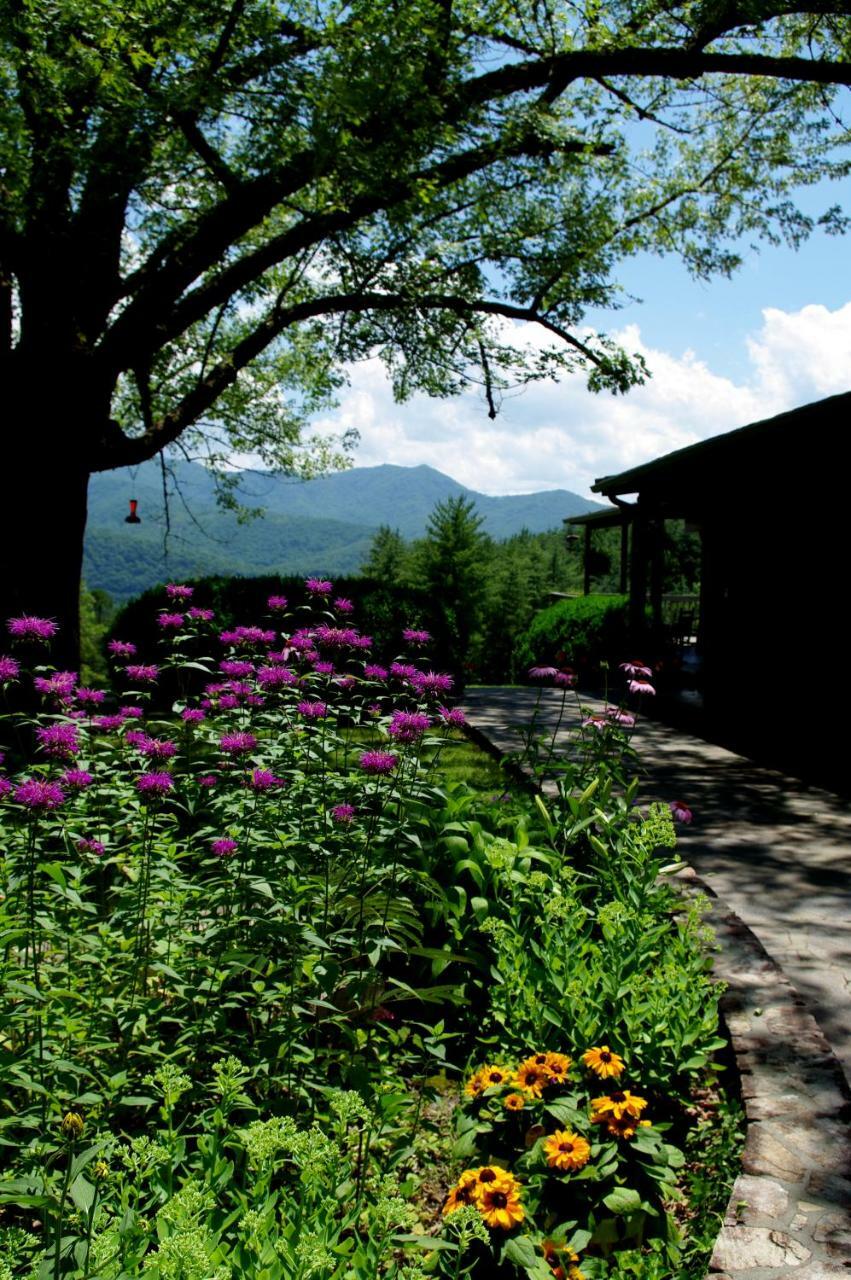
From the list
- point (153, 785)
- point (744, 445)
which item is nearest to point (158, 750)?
point (153, 785)

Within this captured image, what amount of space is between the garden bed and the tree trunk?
3.80 metres

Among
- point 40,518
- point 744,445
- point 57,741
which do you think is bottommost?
point 57,741

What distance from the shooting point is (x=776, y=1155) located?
2307 mm

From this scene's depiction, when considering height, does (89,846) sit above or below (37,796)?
below

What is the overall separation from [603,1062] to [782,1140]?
19.7 inches

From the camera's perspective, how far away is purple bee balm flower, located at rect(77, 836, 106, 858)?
2.74m

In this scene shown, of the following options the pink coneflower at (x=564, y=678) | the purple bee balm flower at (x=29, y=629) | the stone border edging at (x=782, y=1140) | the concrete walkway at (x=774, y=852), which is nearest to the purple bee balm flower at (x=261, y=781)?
the purple bee balm flower at (x=29, y=629)

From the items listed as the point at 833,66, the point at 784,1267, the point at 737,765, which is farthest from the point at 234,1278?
the point at 833,66

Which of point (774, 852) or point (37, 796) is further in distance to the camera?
point (774, 852)

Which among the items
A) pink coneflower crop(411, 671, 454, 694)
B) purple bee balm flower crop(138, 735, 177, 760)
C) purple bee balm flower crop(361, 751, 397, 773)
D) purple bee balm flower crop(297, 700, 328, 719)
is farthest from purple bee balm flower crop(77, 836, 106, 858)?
pink coneflower crop(411, 671, 454, 694)

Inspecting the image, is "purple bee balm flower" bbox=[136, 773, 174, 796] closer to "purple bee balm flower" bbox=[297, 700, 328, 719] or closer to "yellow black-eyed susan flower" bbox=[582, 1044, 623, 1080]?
"purple bee balm flower" bbox=[297, 700, 328, 719]

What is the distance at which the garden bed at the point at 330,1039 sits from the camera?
1820 mm

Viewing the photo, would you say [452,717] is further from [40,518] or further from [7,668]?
[40,518]

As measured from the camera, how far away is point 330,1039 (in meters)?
2.92
